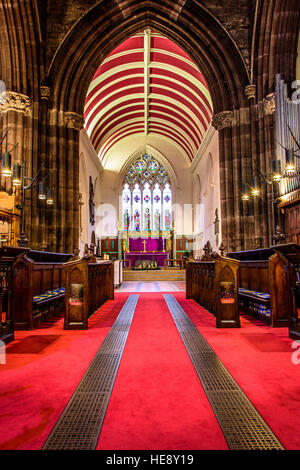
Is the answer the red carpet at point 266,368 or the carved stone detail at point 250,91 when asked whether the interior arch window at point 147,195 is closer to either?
the carved stone detail at point 250,91

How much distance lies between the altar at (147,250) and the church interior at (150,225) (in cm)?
9

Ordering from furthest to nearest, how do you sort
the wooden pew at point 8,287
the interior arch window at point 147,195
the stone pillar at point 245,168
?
1. the interior arch window at point 147,195
2. the stone pillar at point 245,168
3. the wooden pew at point 8,287

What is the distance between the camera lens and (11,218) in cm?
844

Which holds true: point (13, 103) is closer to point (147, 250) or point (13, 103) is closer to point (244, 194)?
point (244, 194)

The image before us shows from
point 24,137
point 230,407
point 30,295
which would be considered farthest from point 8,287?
point 24,137

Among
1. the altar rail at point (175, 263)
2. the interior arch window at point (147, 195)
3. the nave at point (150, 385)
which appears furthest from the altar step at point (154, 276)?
the nave at point (150, 385)

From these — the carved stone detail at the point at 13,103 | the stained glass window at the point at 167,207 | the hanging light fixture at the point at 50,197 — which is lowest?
the hanging light fixture at the point at 50,197

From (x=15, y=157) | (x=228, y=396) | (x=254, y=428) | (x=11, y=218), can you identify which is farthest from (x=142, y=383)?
(x=15, y=157)

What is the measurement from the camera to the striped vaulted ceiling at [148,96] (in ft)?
43.9

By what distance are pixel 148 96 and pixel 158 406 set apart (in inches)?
685

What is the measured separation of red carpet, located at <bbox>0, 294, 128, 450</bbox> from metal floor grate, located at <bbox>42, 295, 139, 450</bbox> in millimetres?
60

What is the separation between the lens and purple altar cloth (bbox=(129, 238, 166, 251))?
21.0 meters

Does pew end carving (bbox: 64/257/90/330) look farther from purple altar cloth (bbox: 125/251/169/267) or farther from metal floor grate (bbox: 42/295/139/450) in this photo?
purple altar cloth (bbox: 125/251/169/267)

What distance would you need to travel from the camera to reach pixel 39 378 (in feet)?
8.70
